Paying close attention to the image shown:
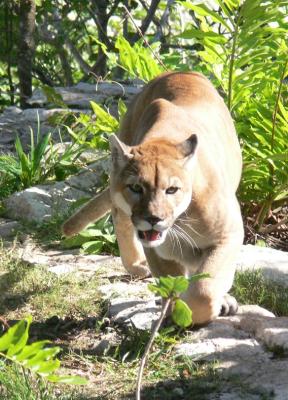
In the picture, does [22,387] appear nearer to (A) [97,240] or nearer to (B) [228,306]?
(B) [228,306]

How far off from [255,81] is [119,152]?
2.36m

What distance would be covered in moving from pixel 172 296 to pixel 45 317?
2472 mm

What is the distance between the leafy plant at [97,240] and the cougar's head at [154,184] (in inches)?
73.1

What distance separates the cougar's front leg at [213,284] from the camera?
16.4 ft

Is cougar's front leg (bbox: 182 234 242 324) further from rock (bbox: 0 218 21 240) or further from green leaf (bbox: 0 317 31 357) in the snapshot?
rock (bbox: 0 218 21 240)

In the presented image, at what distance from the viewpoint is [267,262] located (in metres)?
6.30

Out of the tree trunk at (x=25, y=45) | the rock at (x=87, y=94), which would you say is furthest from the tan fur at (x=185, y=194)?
the tree trunk at (x=25, y=45)

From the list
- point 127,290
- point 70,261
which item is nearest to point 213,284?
point 127,290

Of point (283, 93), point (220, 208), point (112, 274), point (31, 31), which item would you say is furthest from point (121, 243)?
point (31, 31)

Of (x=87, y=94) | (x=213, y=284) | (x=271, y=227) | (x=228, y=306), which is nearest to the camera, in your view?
(x=213, y=284)

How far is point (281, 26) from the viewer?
22.8 feet

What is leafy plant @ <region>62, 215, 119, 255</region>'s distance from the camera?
699 cm

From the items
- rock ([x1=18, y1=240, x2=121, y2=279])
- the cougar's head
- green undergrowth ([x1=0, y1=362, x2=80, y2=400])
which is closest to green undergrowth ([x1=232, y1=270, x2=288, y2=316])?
rock ([x1=18, y1=240, x2=121, y2=279])

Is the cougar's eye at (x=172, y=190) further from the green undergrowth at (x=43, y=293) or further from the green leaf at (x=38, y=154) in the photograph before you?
the green leaf at (x=38, y=154)
